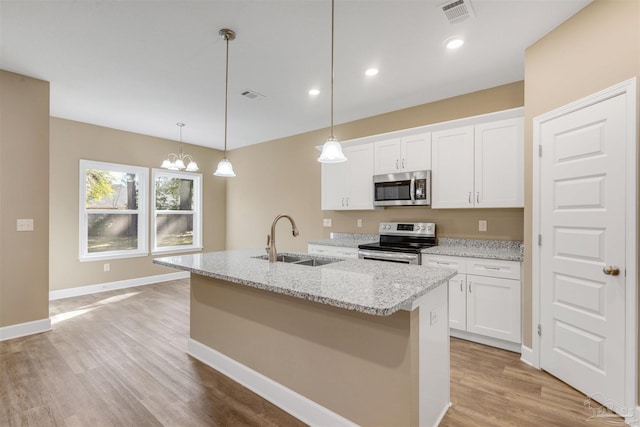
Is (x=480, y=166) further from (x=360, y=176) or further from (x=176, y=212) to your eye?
(x=176, y=212)

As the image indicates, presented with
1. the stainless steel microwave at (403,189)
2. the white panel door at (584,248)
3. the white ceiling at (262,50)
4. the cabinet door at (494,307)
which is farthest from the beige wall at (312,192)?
the white panel door at (584,248)

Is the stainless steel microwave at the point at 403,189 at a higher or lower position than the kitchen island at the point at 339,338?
higher

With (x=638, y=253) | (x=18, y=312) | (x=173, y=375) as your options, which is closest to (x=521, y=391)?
(x=638, y=253)

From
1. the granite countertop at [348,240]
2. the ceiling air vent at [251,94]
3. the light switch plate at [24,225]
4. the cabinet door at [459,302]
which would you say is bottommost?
the cabinet door at [459,302]

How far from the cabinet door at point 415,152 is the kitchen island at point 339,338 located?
1879 mm

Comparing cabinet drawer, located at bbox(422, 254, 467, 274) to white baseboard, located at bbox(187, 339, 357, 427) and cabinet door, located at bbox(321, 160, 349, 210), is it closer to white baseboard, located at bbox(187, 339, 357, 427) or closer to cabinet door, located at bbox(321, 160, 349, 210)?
cabinet door, located at bbox(321, 160, 349, 210)

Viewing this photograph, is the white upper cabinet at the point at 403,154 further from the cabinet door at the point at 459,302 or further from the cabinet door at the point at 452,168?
the cabinet door at the point at 459,302

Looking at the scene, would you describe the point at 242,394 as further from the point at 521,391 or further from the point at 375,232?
the point at 375,232

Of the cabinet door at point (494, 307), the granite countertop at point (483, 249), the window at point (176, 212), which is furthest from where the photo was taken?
the window at point (176, 212)

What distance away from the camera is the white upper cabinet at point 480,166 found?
2.99 metres

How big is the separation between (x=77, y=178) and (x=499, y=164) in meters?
5.84

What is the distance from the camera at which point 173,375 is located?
2404mm

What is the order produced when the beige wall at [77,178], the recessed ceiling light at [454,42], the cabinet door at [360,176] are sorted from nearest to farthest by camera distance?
the recessed ceiling light at [454,42] < the cabinet door at [360,176] < the beige wall at [77,178]

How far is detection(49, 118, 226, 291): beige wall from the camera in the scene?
14.7ft
